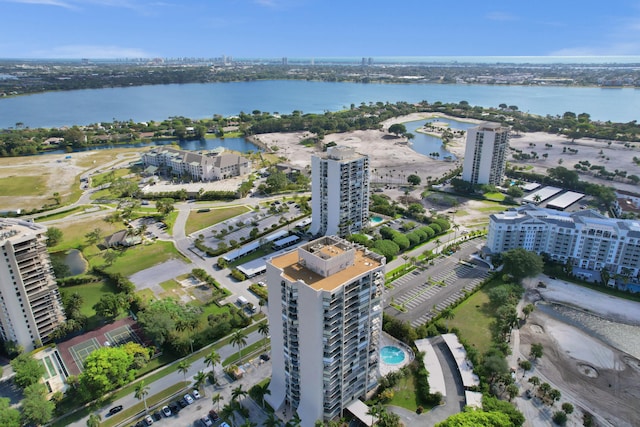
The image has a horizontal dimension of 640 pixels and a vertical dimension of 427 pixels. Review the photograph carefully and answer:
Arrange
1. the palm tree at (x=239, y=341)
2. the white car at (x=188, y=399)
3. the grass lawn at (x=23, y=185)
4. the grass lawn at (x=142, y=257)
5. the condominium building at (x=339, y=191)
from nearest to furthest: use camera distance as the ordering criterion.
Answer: the white car at (x=188, y=399) < the palm tree at (x=239, y=341) < the grass lawn at (x=142, y=257) < the condominium building at (x=339, y=191) < the grass lawn at (x=23, y=185)

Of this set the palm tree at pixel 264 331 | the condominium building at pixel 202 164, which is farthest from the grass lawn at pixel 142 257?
the condominium building at pixel 202 164

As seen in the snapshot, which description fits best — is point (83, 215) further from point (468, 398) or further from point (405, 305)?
point (468, 398)

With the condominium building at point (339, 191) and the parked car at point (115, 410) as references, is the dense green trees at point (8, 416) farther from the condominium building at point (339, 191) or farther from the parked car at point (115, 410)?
the condominium building at point (339, 191)

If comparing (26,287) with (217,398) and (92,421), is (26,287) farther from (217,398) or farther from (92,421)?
(217,398)

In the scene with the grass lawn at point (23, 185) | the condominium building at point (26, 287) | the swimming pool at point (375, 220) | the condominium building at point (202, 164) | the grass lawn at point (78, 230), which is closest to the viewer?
the condominium building at point (26, 287)

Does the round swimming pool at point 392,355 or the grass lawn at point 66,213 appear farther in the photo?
the grass lawn at point 66,213

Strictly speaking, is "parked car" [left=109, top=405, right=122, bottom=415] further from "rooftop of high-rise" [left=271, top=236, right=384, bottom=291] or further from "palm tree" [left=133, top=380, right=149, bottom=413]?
"rooftop of high-rise" [left=271, top=236, right=384, bottom=291]

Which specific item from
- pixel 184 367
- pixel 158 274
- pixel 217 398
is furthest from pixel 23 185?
pixel 217 398

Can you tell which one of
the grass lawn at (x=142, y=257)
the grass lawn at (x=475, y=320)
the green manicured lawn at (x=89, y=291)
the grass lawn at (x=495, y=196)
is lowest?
the green manicured lawn at (x=89, y=291)
